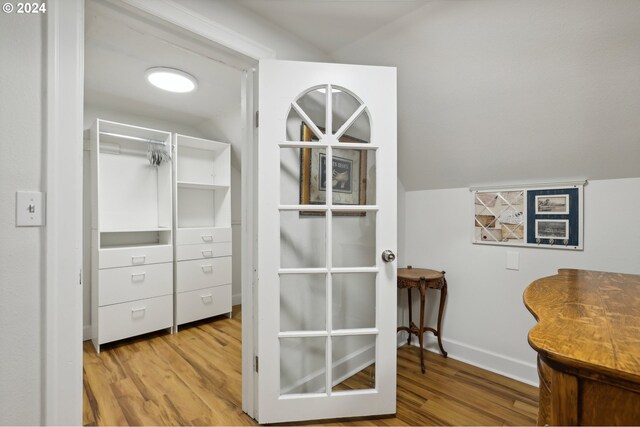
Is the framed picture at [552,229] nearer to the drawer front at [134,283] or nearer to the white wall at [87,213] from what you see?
the drawer front at [134,283]

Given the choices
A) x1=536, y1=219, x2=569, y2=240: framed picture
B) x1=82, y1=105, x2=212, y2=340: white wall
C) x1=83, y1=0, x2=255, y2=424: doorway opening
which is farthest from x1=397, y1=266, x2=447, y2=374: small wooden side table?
x1=82, y1=105, x2=212, y2=340: white wall

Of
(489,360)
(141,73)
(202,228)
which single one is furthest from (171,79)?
(489,360)

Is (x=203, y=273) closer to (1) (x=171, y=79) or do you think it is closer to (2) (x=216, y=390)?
(2) (x=216, y=390)

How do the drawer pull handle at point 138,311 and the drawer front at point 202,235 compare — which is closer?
the drawer pull handle at point 138,311

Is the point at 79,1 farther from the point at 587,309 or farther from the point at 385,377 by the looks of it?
the point at 385,377

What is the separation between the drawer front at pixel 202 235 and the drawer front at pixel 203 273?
203 millimetres

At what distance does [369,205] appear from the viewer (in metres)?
1.63

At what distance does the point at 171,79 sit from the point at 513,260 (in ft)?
9.26

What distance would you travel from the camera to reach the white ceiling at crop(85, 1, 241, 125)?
166 cm

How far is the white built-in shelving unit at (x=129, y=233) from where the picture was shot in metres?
2.46

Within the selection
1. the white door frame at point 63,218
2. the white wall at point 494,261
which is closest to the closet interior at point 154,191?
the white door frame at point 63,218

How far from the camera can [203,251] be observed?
3076 mm

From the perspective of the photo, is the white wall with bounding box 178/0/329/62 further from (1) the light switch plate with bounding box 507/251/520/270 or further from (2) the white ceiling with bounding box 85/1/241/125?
(1) the light switch plate with bounding box 507/251/520/270

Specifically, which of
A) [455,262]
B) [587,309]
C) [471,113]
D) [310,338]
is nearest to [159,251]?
[310,338]
